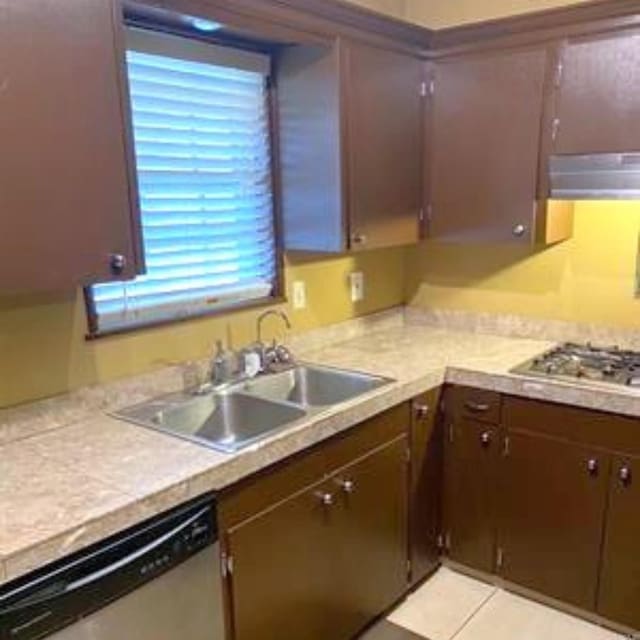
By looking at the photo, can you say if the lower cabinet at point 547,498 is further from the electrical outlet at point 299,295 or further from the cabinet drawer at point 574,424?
the electrical outlet at point 299,295

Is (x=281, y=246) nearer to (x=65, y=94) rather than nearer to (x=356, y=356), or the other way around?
(x=356, y=356)

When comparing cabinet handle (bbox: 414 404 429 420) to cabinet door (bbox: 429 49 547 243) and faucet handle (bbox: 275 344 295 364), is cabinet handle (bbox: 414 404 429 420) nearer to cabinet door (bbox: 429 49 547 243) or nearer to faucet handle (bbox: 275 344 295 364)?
faucet handle (bbox: 275 344 295 364)

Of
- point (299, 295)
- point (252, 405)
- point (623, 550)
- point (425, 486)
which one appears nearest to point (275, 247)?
point (299, 295)

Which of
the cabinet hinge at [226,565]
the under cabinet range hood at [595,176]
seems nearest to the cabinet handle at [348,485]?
the cabinet hinge at [226,565]

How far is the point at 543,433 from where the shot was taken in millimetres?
2244

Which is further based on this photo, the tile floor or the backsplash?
the tile floor

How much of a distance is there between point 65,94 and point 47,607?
3.62 ft

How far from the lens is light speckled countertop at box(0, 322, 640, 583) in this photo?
50.1 inches

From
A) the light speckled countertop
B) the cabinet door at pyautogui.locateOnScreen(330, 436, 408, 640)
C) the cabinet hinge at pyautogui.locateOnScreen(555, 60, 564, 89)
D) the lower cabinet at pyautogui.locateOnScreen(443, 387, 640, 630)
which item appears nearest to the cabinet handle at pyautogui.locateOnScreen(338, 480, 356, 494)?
the cabinet door at pyautogui.locateOnScreen(330, 436, 408, 640)

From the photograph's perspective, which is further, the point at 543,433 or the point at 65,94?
the point at 543,433

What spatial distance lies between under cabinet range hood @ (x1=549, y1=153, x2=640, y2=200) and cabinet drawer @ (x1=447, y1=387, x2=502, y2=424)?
0.80 meters

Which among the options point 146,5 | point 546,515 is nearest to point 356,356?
point 546,515

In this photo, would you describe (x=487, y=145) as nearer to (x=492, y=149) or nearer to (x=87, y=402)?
(x=492, y=149)

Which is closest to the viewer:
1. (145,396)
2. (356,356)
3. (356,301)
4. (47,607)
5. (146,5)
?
(47,607)
